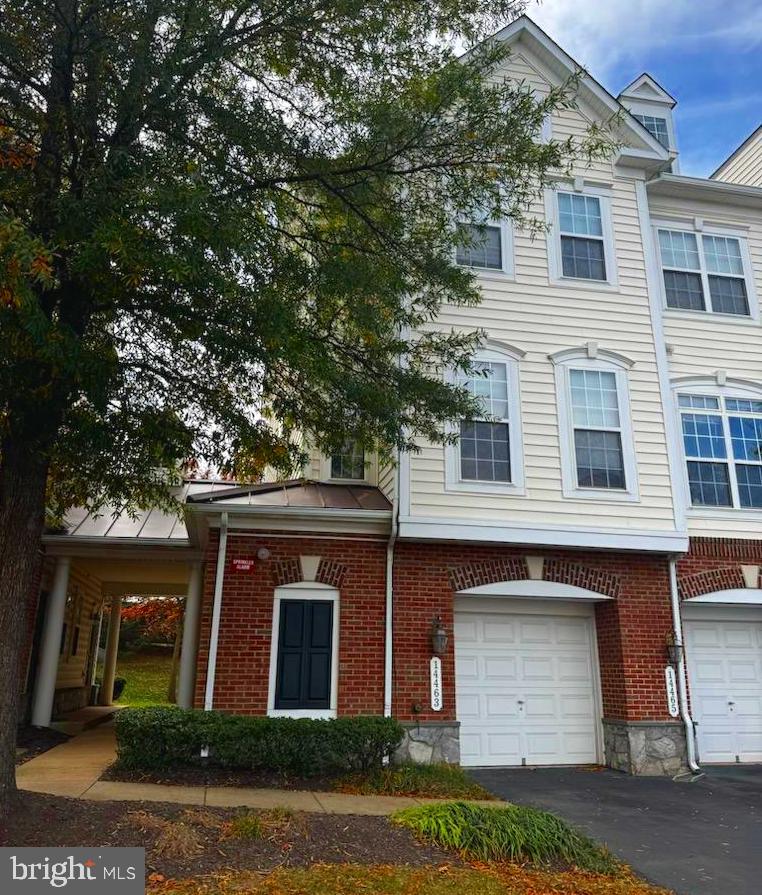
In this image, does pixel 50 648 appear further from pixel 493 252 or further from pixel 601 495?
pixel 493 252

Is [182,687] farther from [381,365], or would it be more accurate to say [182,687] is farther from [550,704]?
[381,365]

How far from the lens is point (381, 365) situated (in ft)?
26.8

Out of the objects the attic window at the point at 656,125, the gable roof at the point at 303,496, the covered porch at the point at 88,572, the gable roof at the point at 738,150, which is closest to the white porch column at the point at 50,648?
the covered porch at the point at 88,572

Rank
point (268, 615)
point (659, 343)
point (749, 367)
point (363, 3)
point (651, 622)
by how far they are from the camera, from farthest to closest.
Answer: point (749, 367) → point (659, 343) → point (651, 622) → point (268, 615) → point (363, 3)

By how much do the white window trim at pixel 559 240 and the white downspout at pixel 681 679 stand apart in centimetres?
456

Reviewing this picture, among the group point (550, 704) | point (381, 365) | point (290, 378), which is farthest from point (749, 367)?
point (290, 378)

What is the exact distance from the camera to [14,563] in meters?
5.97

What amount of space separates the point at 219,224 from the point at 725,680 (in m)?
10.4

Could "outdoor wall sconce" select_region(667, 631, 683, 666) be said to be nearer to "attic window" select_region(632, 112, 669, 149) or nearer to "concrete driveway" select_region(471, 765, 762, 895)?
"concrete driveway" select_region(471, 765, 762, 895)

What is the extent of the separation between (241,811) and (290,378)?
4.24 m

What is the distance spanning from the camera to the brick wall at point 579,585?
9.79 meters

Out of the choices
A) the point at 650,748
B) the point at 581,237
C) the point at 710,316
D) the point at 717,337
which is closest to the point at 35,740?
the point at 650,748

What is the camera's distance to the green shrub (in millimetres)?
5996

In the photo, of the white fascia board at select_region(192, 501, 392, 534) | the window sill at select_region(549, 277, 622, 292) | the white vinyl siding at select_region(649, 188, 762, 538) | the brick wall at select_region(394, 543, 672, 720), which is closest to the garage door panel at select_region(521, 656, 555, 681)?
the brick wall at select_region(394, 543, 672, 720)
